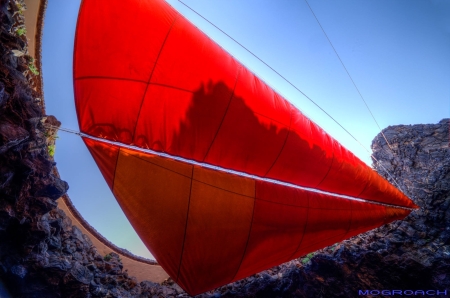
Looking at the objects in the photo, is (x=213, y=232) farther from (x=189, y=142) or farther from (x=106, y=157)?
(x=106, y=157)

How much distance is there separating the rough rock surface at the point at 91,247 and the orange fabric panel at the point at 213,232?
8.09 feet

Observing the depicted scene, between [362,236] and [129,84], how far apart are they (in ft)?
20.2

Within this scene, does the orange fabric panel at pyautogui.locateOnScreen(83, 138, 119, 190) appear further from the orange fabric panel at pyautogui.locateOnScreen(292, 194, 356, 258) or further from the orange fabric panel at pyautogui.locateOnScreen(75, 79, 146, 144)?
the orange fabric panel at pyautogui.locateOnScreen(292, 194, 356, 258)

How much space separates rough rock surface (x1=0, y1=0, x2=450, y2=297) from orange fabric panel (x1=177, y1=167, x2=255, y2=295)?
8.09 feet

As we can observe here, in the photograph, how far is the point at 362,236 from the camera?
508 cm

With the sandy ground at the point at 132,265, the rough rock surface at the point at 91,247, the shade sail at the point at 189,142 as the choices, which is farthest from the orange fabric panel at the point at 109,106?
the sandy ground at the point at 132,265

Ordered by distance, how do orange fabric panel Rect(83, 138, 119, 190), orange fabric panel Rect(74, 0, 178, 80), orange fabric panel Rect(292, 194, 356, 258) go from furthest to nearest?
orange fabric panel Rect(292, 194, 356, 258), orange fabric panel Rect(83, 138, 119, 190), orange fabric panel Rect(74, 0, 178, 80)

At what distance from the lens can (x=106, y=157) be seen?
225cm

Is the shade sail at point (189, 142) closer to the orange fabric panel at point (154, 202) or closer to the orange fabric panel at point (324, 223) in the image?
the orange fabric panel at point (154, 202)

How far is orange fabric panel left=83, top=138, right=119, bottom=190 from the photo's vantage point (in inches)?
88.0

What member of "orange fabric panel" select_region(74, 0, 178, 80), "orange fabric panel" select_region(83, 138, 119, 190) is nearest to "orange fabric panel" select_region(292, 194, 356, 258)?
"orange fabric panel" select_region(83, 138, 119, 190)

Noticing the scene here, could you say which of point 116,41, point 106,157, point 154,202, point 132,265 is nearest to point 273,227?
point 154,202

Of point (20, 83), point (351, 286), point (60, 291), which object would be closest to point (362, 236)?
point (351, 286)

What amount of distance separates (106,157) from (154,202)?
0.74 m
